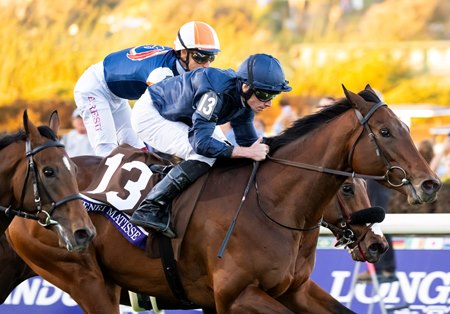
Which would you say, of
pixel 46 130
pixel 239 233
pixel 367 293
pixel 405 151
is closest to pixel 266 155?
pixel 239 233

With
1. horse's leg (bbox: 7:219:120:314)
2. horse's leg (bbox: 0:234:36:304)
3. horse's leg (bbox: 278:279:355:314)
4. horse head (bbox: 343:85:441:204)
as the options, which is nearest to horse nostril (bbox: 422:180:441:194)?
horse head (bbox: 343:85:441:204)

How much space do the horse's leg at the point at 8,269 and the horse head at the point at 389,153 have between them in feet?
7.84

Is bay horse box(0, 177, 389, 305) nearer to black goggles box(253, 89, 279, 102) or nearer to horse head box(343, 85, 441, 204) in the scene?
horse head box(343, 85, 441, 204)

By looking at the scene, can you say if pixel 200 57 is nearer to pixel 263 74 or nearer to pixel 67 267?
pixel 263 74

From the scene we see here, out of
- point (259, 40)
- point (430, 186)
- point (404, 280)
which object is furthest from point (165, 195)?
point (259, 40)

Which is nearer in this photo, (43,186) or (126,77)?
(43,186)

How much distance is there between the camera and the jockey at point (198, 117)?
5238 millimetres

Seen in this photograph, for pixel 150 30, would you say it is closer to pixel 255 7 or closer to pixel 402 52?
pixel 255 7

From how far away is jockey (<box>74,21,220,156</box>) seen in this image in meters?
6.13

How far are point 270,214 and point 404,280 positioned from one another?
6.04ft

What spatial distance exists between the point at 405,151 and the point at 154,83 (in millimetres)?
1692

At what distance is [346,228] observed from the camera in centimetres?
589

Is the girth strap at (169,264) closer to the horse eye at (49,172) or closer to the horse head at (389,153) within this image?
the horse eye at (49,172)

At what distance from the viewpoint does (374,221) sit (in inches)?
226
